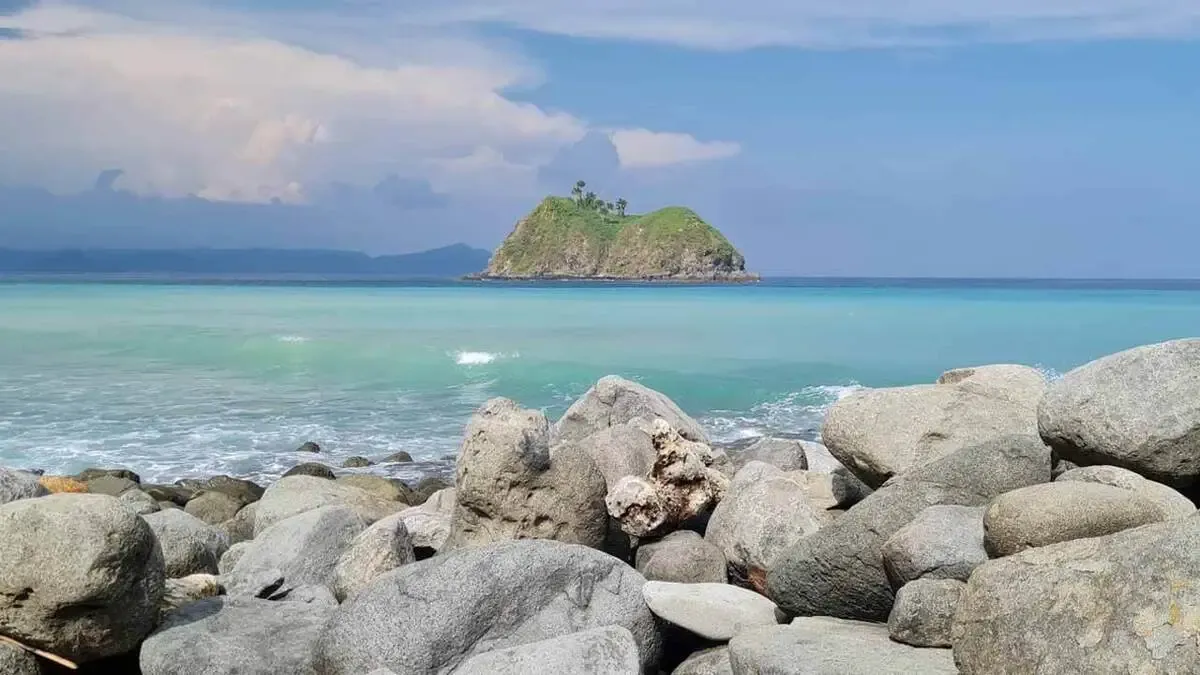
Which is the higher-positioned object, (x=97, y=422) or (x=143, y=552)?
(x=143, y=552)

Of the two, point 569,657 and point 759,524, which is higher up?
point 759,524

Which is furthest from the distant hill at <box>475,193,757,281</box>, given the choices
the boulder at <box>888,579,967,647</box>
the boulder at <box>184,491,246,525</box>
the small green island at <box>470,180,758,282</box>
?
the boulder at <box>888,579,967,647</box>

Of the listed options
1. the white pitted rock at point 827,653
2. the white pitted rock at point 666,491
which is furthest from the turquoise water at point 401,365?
the white pitted rock at point 827,653

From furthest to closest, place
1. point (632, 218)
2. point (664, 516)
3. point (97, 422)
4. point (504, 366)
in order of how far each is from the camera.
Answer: point (632, 218)
point (504, 366)
point (97, 422)
point (664, 516)

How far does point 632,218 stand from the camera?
7869 inches

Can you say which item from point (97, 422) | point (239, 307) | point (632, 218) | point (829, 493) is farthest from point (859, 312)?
point (632, 218)

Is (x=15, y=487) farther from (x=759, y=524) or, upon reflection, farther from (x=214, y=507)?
(x=759, y=524)

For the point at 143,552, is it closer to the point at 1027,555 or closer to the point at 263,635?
the point at 263,635

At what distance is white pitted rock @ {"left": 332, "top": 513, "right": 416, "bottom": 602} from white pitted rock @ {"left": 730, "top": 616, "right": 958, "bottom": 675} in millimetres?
3121

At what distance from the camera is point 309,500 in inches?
467

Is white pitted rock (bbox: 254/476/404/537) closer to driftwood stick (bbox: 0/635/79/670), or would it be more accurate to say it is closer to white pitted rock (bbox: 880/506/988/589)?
driftwood stick (bbox: 0/635/79/670)

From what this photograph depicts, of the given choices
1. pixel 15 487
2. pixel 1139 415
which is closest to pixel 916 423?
pixel 1139 415

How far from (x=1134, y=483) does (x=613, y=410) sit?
680cm

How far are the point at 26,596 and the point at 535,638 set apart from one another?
2.87 metres
